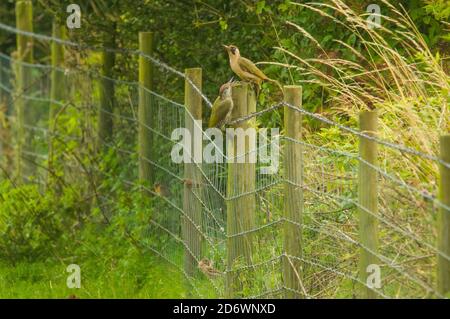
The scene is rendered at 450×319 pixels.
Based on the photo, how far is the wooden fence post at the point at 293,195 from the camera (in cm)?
716

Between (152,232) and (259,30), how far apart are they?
1.97 metres

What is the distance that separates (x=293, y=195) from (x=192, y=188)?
2.01 m

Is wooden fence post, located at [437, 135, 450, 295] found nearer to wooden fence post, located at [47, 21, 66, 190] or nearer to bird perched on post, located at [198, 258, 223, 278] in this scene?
bird perched on post, located at [198, 258, 223, 278]

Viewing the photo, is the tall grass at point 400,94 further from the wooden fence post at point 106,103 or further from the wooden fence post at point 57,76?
the wooden fence post at point 57,76

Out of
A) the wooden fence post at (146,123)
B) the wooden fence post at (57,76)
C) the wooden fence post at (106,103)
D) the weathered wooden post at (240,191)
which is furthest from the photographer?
the wooden fence post at (57,76)

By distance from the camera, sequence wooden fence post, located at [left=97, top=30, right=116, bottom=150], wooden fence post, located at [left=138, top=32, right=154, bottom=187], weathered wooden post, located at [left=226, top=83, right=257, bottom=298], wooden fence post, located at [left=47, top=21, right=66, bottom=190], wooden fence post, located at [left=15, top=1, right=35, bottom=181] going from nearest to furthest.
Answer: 1. weathered wooden post, located at [left=226, top=83, right=257, bottom=298]
2. wooden fence post, located at [left=138, top=32, right=154, bottom=187]
3. wooden fence post, located at [left=97, top=30, right=116, bottom=150]
4. wooden fence post, located at [left=47, top=21, right=66, bottom=190]
5. wooden fence post, located at [left=15, top=1, right=35, bottom=181]

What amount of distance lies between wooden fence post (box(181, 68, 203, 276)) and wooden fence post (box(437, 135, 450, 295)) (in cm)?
318

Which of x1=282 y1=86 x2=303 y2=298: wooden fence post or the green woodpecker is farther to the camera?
the green woodpecker

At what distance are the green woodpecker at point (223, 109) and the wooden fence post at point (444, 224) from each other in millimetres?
2353

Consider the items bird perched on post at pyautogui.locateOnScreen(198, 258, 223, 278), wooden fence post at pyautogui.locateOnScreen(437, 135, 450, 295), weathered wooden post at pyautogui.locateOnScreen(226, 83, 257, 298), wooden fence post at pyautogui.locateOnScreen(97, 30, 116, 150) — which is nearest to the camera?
wooden fence post at pyautogui.locateOnScreen(437, 135, 450, 295)

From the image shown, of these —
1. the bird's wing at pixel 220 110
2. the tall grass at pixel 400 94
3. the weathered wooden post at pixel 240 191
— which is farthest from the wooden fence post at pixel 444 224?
→ the bird's wing at pixel 220 110

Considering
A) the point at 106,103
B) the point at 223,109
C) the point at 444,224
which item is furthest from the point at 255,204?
the point at 106,103

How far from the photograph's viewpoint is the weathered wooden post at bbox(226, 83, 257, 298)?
7754 mm

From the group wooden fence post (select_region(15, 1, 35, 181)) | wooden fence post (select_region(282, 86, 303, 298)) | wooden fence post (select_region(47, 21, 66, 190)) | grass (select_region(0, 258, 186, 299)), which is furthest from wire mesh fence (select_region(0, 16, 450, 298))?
wooden fence post (select_region(15, 1, 35, 181))
